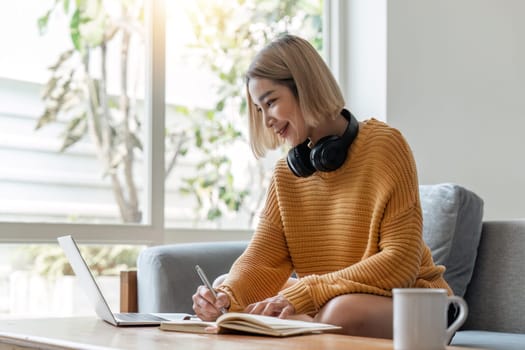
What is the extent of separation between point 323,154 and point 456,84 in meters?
1.88

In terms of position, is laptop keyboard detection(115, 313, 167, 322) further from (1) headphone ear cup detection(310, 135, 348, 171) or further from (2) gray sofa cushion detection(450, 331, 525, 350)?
(2) gray sofa cushion detection(450, 331, 525, 350)

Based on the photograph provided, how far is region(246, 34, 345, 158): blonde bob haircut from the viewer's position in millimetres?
1896

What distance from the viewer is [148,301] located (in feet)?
7.74

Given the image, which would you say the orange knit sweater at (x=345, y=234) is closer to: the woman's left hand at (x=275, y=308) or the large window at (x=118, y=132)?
the woman's left hand at (x=275, y=308)

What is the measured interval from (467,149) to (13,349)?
2451 mm

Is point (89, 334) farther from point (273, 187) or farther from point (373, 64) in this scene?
point (373, 64)

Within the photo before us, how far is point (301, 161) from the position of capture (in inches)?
75.8

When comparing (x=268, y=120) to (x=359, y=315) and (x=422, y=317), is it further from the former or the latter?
(x=422, y=317)

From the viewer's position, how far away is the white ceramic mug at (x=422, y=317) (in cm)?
110

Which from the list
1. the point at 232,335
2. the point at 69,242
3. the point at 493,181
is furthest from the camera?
the point at 493,181

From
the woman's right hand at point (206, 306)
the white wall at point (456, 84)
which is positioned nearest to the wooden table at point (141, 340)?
the woman's right hand at point (206, 306)

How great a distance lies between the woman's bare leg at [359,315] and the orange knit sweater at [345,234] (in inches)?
1.6

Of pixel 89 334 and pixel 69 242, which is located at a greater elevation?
pixel 69 242

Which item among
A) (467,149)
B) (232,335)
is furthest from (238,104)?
(232,335)
